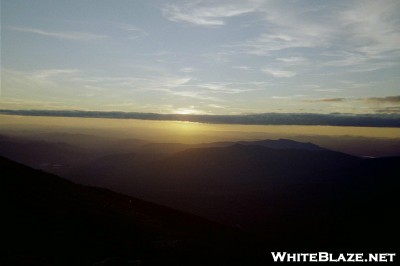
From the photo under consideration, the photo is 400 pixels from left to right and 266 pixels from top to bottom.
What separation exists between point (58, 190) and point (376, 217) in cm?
18587

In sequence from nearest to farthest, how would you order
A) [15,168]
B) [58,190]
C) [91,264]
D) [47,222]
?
[91,264] → [47,222] → [58,190] → [15,168]

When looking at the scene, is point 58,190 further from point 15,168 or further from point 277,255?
point 277,255

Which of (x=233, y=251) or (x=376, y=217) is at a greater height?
(x=233, y=251)

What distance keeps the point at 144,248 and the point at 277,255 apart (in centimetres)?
1997

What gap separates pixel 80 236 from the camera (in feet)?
146

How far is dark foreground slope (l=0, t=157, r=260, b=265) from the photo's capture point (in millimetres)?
37344

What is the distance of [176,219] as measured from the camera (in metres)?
77.6

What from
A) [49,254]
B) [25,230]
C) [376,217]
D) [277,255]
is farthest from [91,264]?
[376,217]

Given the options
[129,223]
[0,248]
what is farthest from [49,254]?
[129,223]

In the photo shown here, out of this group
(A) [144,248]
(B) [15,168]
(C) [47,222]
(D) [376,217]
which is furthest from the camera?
(D) [376,217]

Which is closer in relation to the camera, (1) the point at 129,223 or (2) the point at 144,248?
(2) the point at 144,248

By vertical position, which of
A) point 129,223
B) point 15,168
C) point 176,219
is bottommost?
point 176,219

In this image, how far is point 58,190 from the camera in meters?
64.2

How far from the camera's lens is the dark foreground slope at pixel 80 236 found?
3734 centimetres
